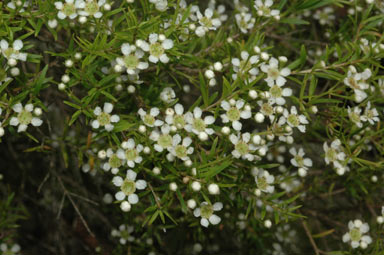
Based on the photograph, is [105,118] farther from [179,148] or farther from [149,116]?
[179,148]

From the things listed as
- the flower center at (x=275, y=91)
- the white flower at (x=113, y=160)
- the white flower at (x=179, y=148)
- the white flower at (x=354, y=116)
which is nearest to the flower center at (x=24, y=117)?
the white flower at (x=113, y=160)

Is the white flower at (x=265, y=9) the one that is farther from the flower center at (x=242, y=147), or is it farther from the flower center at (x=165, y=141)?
the flower center at (x=165, y=141)

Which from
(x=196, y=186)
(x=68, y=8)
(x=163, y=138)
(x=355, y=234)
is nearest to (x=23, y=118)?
(x=68, y=8)

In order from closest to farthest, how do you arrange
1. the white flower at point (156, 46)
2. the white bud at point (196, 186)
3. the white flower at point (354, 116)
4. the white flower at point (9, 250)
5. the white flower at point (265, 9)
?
the white bud at point (196, 186)
the white flower at point (156, 46)
the white flower at point (354, 116)
the white flower at point (265, 9)
the white flower at point (9, 250)

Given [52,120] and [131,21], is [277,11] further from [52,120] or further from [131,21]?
[52,120]

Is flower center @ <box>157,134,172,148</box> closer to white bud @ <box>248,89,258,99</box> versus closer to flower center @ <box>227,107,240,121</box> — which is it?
flower center @ <box>227,107,240,121</box>

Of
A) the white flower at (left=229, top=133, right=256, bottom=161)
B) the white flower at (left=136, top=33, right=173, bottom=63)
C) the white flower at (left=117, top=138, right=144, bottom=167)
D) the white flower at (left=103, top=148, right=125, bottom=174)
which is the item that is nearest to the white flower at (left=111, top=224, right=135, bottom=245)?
the white flower at (left=103, top=148, right=125, bottom=174)
